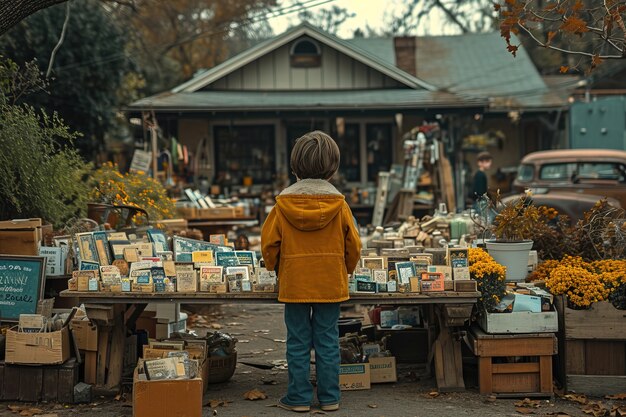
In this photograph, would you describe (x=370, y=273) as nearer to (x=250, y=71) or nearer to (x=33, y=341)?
(x=33, y=341)

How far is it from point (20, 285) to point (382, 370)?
314 centimetres

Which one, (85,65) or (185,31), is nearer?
(85,65)

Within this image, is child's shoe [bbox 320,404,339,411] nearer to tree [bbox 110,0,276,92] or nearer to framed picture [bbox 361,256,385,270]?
framed picture [bbox 361,256,385,270]

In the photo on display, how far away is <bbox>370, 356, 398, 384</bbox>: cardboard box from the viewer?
7582mm

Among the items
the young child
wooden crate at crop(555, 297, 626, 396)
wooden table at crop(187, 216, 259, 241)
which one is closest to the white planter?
wooden crate at crop(555, 297, 626, 396)

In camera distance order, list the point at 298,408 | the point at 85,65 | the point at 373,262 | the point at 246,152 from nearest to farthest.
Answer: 1. the point at 298,408
2. the point at 373,262
3. the point at 85,65
4. the point at 246,152

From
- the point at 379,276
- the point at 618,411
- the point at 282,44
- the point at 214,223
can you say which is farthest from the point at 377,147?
the point at 618,411

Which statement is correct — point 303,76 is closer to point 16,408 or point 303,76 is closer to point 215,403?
point 215,403

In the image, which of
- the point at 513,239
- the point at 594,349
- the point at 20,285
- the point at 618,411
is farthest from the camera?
the point at 513,239

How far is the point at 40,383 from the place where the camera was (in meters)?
7.15

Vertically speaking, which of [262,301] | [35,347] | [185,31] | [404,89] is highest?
[185,31]

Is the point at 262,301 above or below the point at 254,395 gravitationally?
above

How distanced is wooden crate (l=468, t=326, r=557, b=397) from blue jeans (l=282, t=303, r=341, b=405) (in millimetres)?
1202

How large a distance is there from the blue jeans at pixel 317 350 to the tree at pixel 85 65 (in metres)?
14.3
